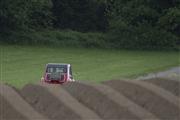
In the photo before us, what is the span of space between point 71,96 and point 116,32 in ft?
191

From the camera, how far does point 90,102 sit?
1513 centimetres

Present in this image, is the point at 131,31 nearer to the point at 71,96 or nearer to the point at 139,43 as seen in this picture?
the point at 139,43

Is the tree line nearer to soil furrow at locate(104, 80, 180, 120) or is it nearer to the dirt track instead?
soil furrow at locate(104, 80, 180, 120)

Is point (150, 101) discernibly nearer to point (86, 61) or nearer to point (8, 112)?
point (8, 112)

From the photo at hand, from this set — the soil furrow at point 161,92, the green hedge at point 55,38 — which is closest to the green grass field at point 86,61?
the green hedge at point 55,38

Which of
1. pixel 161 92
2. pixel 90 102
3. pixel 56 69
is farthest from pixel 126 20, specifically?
pixel 90 102

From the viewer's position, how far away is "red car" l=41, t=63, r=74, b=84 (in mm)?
33403

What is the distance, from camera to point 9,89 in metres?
15.5

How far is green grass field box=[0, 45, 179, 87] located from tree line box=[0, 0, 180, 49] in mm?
3019

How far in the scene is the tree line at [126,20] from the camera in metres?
68.9

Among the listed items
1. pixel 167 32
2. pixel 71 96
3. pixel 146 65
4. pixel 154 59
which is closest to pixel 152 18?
pixel 167 32

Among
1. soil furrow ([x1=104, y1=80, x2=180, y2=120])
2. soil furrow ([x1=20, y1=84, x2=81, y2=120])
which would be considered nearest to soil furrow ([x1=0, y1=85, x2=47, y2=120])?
soil furrow ([x1=20, y1=84, x2=81, y2=120])

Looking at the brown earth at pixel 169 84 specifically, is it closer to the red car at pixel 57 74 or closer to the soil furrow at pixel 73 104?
the soil furrow at pixel 73 104

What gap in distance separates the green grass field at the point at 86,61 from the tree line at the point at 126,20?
9.91 ft
